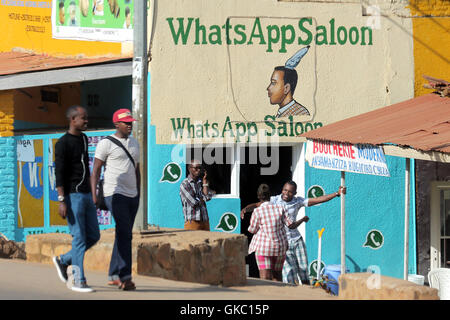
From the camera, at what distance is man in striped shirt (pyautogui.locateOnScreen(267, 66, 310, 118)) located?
1330cm

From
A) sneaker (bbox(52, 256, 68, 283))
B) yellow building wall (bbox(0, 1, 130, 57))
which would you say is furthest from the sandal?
yellow building wall (bbox(0, 1, 130, 57))

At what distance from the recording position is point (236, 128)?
43.2 ft

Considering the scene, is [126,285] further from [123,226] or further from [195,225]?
[195,225]

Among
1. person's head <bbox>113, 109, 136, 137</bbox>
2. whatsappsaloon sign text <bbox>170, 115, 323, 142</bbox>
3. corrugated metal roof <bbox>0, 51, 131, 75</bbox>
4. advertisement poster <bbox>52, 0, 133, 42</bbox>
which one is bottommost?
person's head <bbox>113, 109, 136, 137</bbox>

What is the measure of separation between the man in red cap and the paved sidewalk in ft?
1.03

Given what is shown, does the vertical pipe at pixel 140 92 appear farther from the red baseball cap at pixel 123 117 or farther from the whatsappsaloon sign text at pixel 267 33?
the whatsappsaloon sign text at pixel 267 33

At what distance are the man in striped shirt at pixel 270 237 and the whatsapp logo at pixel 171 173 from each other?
222cm

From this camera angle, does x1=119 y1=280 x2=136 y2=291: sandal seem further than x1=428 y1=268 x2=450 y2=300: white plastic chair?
No

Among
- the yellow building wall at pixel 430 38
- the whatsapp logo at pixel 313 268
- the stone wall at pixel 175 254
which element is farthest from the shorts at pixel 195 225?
the yellow building wall at pixel 430 38

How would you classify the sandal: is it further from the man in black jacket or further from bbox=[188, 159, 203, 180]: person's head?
bbox=[188, 159, 203, 180]: person's head

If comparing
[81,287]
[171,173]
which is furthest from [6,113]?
[81,287]

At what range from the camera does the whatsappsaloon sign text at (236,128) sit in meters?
13.0

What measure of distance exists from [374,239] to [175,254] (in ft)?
17.3
